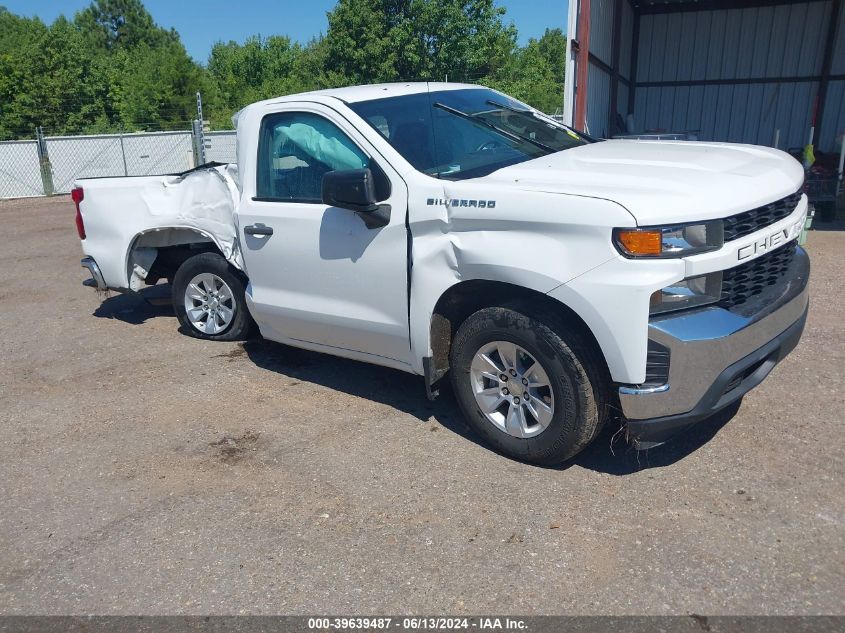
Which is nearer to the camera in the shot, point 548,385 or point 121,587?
point 121,587

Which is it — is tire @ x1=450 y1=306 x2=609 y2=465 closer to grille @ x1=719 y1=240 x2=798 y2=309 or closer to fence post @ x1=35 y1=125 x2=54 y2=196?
grille @ x1=719 y1=240 x2=798 y2=309

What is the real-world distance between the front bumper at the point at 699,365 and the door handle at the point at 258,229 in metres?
2.50

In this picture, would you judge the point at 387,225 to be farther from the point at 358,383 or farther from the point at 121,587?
the point at 121,587

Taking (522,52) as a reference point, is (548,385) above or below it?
below

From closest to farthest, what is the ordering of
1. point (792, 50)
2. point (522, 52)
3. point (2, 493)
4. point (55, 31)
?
point (2, 493) → point (792, 50) → point (55, 31) → point (522, 52)

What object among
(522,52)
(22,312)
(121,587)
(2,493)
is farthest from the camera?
(522,52)

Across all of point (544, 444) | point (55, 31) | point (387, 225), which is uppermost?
point (55, 31)

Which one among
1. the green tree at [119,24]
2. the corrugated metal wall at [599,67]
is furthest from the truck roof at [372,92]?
the green tree at [119,24]

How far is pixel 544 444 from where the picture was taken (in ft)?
12.2

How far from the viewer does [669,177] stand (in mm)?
3449

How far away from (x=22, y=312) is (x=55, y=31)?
1434 inches

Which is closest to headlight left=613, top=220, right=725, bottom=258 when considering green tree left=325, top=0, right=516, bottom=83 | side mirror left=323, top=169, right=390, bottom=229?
side mirror left=323, top=169, right=390, bottom=229

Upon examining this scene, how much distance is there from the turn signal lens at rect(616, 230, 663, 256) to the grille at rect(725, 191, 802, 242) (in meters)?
0.40

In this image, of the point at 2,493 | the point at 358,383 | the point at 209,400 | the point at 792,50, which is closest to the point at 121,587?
the point at 2,493
